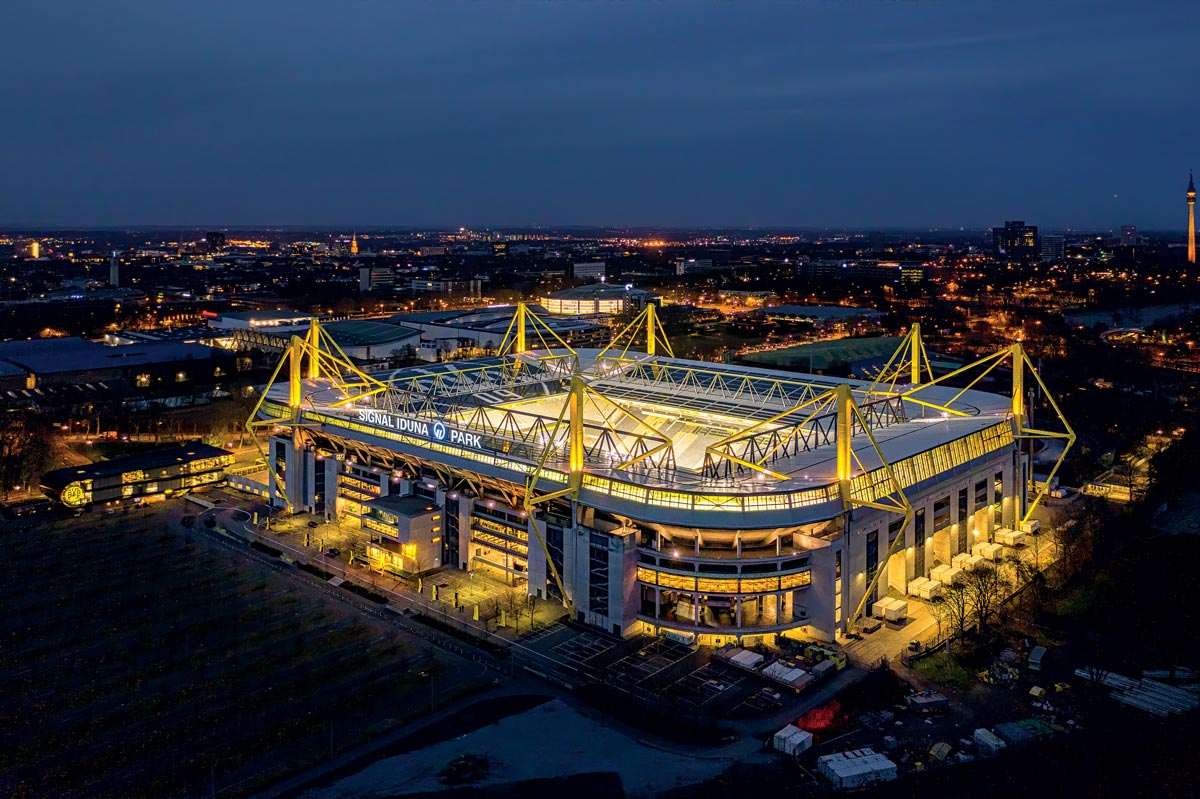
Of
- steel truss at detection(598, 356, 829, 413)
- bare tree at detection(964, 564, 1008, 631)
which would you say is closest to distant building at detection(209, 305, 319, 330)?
steel truss at detection(598, 356, 829, 413)

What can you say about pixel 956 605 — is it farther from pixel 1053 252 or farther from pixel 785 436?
pixel 1053 252

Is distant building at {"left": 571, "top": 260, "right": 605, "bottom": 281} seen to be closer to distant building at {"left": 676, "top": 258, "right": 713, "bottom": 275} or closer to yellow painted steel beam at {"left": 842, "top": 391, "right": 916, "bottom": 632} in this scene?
distant building at {"left": 676, "top": 258, "right": 713, "bottom": 275}

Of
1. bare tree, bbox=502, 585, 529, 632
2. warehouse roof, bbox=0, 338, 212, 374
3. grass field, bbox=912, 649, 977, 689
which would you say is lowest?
grass field, bbox=912, 649, 977, 689

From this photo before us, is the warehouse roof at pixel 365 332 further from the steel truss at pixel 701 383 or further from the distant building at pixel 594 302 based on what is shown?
the steel truss at pixel 701 383

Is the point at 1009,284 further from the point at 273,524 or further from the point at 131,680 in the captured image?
the point at 131,680

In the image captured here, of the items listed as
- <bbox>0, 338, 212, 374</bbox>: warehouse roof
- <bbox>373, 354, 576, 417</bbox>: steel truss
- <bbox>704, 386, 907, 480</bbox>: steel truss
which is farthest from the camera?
<bbox>0, 338, 212, 374</bbox>: warehouse roof

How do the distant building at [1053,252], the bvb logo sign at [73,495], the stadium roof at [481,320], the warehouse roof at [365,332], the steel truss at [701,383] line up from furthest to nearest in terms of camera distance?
1. the distant building at [1053,252]
2. the stadium roof at [481,320]
3. the warehouse roof at [365,332]
4. the steel truss at [701,383]
5. the bvb logo sign at [73,495]

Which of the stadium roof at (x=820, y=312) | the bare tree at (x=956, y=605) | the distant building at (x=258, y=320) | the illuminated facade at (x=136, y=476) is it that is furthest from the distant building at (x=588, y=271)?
the bare tree at (x=956, y=605)
